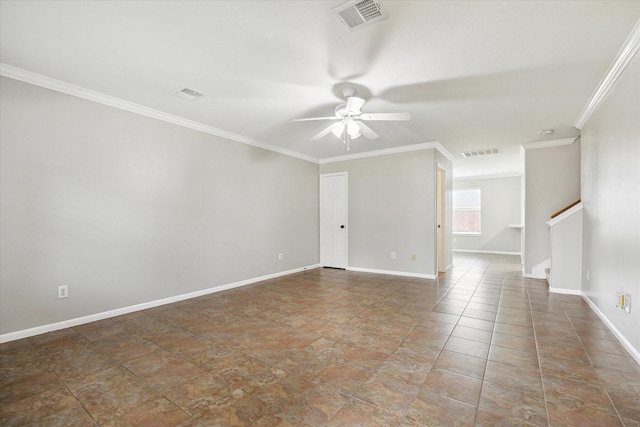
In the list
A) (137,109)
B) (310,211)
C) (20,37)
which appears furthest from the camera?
(310,211)

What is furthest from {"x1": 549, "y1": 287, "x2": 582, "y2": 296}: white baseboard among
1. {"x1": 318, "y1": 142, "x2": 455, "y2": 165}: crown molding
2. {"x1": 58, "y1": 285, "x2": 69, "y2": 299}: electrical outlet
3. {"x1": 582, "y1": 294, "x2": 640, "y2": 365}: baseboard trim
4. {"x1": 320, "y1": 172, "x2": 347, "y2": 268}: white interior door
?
{"x1": 58, "y1": 285, "x2": 69, "y2": 299}: electrical outlet

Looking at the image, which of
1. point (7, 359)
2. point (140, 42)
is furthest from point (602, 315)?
point (7, 359)

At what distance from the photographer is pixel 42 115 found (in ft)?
8.80

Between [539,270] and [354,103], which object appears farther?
[539,270]

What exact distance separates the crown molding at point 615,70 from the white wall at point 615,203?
54 mm

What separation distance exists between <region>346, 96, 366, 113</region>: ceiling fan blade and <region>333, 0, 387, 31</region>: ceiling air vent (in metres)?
0.80

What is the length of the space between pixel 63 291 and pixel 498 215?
9818mm

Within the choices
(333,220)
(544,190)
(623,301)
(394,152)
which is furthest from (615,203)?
(333,220)

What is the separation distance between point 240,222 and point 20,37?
3036 millimetres

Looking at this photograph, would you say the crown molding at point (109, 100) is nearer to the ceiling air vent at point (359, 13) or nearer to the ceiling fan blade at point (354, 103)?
the ceiling fan blade at point (354, 103)

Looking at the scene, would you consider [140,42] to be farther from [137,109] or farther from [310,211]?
[310,211]

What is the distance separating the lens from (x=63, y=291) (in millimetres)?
2777

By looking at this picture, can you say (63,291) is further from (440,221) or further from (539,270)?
(539,270)

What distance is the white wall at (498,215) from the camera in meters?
8.15
